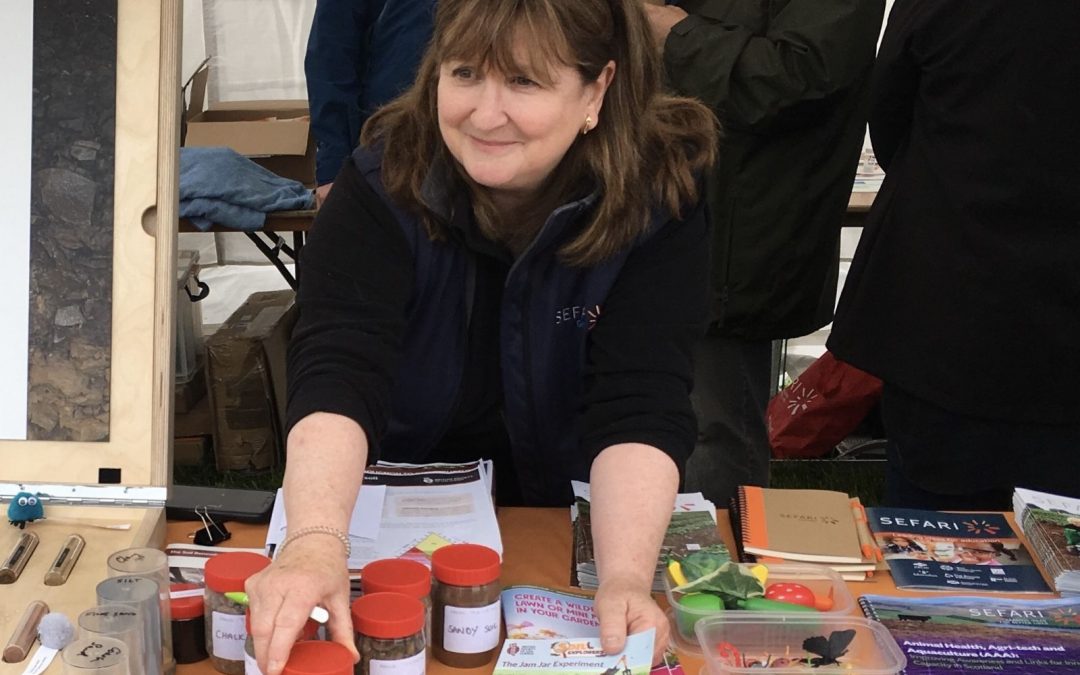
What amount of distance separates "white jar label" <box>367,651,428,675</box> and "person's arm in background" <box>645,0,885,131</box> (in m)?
1.33

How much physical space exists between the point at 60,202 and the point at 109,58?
0.17 m

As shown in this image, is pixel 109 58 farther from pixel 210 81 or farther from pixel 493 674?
pixel 210 81

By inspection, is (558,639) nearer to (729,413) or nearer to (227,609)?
(227,609)

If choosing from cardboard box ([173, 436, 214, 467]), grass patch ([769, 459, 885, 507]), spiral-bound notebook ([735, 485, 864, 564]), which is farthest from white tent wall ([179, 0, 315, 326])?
spiral-bound notebook ([735, 485, 864, 564])

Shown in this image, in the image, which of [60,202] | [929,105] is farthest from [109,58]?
[929,105]

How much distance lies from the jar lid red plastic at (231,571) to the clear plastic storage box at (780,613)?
16.2 inches

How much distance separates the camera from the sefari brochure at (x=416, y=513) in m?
1.19

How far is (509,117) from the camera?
118 cm

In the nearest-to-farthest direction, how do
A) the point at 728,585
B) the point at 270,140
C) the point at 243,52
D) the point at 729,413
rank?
the point at 728,585, the point at 729,413, the point at 270,140, the point at 243,52

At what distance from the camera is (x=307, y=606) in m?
0.90

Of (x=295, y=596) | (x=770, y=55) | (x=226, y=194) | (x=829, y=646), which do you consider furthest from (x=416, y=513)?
(x=226, y=194)

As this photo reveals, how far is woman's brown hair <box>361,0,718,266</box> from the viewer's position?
3.91ft

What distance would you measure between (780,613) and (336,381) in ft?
1.69

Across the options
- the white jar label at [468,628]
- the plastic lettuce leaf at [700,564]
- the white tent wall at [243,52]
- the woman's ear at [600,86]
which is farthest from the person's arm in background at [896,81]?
the white tent wall at [243,52]
